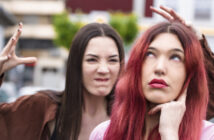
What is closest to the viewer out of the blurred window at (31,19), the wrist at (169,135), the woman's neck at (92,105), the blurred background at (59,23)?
the wrist at (169,135)

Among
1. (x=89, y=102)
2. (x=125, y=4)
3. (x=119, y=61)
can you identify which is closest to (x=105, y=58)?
(x=119, y=61)

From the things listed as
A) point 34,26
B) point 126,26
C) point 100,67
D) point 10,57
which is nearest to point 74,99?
point 100,67

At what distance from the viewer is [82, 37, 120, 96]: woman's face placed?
105 inches

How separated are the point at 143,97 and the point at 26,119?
1239mm

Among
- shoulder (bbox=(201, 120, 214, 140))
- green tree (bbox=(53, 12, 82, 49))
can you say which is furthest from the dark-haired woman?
green tree (bbox=(53, 12, 82, 49))

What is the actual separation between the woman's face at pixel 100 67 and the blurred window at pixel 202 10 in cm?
1994

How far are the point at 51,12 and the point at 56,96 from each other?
30.4 metres

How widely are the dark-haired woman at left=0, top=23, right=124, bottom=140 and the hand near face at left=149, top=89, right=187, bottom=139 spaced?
100cm

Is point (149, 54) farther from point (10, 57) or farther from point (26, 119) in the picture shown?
point (26, 119)

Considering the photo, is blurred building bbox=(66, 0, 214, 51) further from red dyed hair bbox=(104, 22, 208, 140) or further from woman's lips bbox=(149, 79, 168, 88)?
woman's lips bbox=(149, 79, 168, 88)

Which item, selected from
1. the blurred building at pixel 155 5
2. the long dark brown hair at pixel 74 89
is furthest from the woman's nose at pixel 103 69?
the blurred building at pixel 155 5

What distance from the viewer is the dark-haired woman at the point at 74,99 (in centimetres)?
268

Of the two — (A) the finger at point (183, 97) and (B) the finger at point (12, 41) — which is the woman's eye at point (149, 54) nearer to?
(A) the finger at point (183, 97)

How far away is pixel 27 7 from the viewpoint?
33219mm
